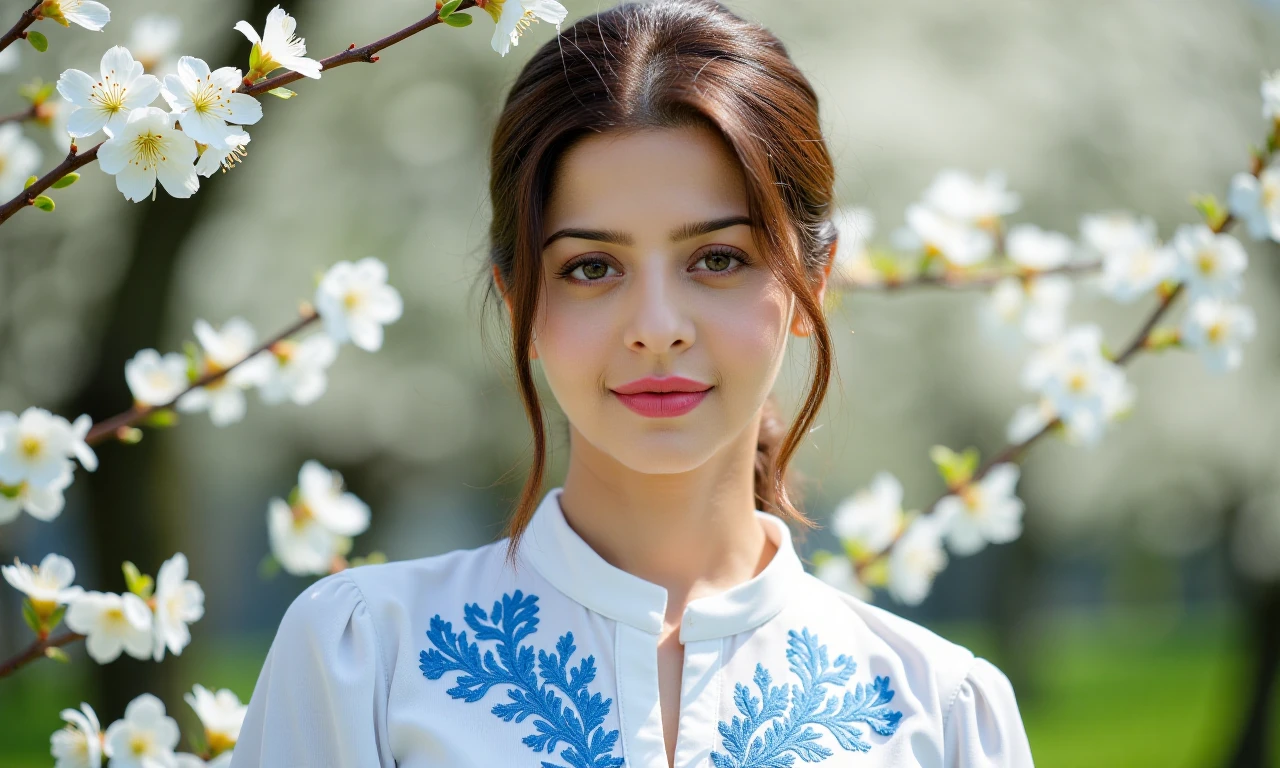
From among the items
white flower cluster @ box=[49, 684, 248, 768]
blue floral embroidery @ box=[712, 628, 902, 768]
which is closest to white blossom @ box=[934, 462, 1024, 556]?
blue floral embroidery @ box=[712, 628, 902, 768]

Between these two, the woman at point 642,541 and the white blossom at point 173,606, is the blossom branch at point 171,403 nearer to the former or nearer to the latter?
the white blossom at point 173,606

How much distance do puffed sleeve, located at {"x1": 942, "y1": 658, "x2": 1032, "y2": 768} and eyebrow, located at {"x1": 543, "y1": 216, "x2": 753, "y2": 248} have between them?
0.65 m

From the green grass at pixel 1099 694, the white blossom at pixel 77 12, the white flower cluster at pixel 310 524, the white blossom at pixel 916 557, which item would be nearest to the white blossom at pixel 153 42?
the white flower cluster at pixel 310 524

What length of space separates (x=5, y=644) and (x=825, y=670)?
9962 millimetres

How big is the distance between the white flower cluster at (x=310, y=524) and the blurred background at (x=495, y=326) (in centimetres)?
196

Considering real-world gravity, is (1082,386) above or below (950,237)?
below

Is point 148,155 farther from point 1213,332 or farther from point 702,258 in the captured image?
point 1213,332

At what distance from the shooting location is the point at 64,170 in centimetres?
126

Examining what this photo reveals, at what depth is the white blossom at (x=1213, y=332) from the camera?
2.37m

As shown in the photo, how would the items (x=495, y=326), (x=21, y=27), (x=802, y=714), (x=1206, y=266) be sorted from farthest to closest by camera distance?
1. (x=495, y=326)
2. (x=1206, y=266)
3. (x=802, y=714)
4. (x=21, y=27)

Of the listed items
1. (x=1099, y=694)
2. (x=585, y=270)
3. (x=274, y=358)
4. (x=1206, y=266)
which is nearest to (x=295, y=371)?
(x=274, y=358)

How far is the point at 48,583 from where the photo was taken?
161 cm

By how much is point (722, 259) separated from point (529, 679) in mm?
558

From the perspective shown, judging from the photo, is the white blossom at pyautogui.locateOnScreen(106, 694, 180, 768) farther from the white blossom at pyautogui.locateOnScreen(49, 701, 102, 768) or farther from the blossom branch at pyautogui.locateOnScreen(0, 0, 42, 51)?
the blossom branch at pyautogui.locateOnScreen(0, 0, 42, 51)
